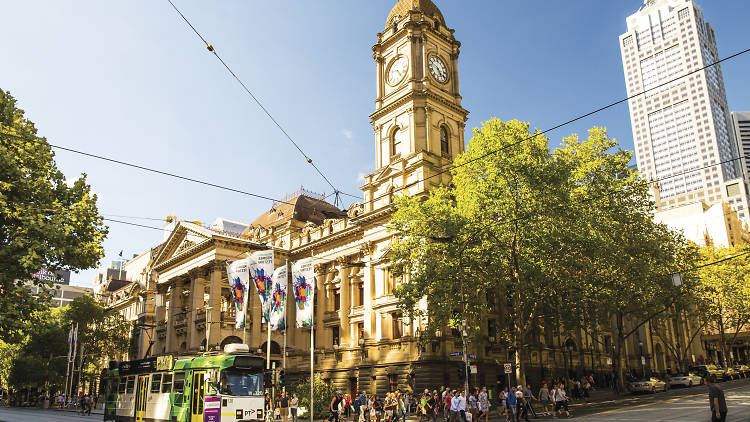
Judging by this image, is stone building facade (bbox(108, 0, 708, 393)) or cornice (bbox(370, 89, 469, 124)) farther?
cornice (bbox(370, 89, 469, 124))

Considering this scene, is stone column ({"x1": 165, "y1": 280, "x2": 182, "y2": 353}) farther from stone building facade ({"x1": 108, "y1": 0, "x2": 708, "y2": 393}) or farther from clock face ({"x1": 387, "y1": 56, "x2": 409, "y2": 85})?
clock face ({"x1": 387, "y1": 56, "x2": 409, "y2": 85})

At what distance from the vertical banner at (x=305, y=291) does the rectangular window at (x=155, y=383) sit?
25.2 ft

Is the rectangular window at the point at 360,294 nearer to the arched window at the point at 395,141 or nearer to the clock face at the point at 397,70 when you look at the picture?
the arched window at the point at 395,141

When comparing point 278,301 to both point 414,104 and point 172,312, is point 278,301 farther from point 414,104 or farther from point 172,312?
point 172,312

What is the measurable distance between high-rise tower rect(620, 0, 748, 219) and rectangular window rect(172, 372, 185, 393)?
167m

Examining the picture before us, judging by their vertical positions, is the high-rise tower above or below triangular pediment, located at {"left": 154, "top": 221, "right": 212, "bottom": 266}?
above

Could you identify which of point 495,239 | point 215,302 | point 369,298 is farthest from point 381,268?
point 215,302

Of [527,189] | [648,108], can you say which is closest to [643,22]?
[648,108]

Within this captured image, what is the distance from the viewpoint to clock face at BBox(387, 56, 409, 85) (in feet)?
150

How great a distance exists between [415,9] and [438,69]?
5.46 m

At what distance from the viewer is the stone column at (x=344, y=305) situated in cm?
Result: 4428

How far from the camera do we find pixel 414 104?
43406mm

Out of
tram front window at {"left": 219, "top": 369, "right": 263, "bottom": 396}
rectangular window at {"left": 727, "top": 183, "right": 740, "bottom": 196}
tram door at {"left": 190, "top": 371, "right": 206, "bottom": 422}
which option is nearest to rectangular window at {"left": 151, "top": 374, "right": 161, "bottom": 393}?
tram door at {"left": 190, "top": 371, "right": 206, "bottom": 422}

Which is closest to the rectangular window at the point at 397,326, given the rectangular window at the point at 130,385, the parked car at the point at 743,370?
the rectangular window at the point at 130,385
